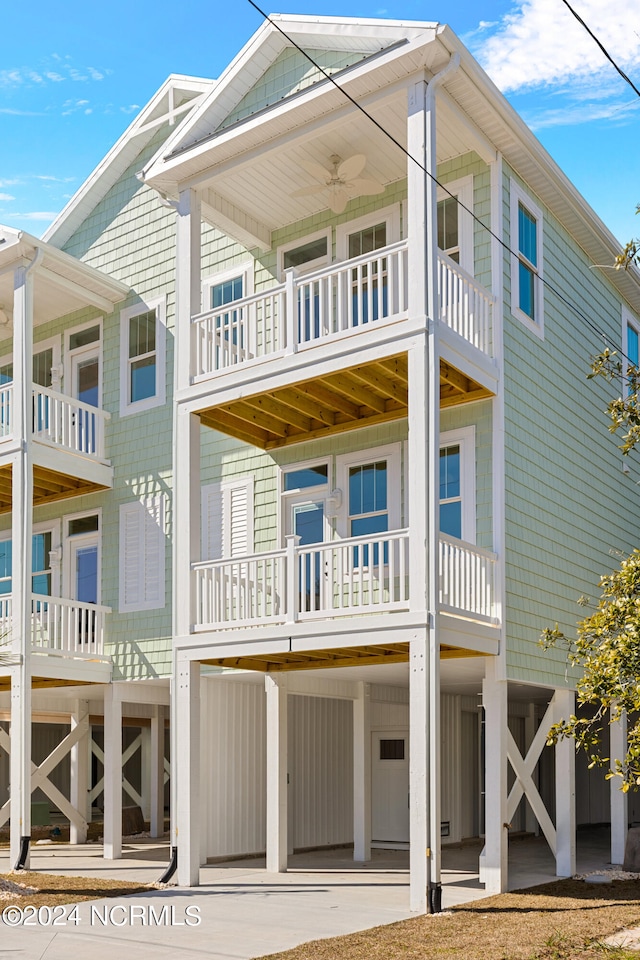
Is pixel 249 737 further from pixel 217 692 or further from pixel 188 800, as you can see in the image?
pixel 188 800

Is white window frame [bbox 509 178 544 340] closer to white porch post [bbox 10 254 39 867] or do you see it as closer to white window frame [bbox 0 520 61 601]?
white porch post [bbox 10 254 39 867]

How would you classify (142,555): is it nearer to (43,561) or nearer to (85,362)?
(43,561)

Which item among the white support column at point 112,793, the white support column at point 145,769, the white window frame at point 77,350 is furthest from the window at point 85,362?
the white support column at point 145,769

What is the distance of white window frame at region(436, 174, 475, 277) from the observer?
14852mm

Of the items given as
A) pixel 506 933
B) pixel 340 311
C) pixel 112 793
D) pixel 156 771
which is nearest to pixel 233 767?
pixel 112 793

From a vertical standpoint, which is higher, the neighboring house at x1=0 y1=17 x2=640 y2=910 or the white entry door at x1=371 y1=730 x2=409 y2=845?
the neighboring house at x1=0 y1=17 x2=640 y2=910

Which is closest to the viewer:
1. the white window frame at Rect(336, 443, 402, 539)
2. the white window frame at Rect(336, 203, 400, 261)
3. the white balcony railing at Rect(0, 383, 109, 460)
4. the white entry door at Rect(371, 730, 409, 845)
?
the white window frame at Rect(336, 443, 402, 539)

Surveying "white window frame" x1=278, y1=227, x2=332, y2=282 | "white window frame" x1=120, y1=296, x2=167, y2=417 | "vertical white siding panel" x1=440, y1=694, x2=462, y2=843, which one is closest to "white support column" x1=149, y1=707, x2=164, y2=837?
"vertical white siding panel" x1=440, y1=694, x2=462, y2=843

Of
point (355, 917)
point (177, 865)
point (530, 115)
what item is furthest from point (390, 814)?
point (530, 115)

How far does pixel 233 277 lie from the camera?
18.2 m

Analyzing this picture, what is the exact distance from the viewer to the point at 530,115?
15.1m

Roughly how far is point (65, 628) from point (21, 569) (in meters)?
2.02

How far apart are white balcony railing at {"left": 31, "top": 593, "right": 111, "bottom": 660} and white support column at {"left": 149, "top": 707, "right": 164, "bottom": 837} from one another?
367 cm

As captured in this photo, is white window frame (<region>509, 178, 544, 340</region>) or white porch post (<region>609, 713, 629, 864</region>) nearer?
white window frame (<region>509, 178, 544, 340</region>)
